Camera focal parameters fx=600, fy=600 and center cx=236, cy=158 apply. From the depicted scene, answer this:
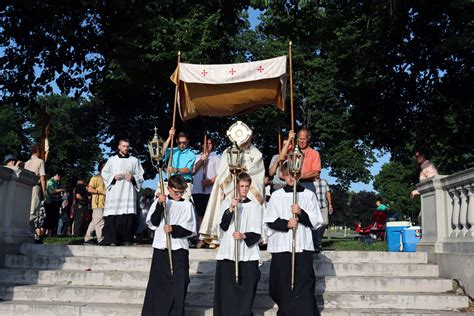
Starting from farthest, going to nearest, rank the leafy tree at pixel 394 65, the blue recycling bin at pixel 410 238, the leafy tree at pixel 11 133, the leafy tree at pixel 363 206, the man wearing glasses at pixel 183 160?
the leafy tree at pixel 363 206
the leafy tree at pixel 11 133
the leafy tree at pixel 394 65
the blue recycling bin at pixel 410 238
the man wearing glasses at pixel 183 160

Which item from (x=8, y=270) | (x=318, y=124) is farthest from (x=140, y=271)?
(x=318, y=124)

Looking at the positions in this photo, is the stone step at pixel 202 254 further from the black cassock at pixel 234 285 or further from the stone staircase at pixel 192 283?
the black cassock at pixel 234 285

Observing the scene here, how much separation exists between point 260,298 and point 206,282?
89 centimetres

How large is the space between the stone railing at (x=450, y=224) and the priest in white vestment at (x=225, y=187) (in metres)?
2.83

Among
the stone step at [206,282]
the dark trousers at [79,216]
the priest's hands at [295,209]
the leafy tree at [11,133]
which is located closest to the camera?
the priest's hands at [295,209]

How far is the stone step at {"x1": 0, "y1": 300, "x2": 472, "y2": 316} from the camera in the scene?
7.84 meters

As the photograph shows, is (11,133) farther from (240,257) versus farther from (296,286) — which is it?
(296,286)

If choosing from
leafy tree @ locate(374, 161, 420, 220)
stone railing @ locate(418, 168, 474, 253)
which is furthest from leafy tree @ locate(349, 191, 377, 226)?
stone railing @ locate(418, 168, 474, 253)

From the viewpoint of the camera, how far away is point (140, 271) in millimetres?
9258

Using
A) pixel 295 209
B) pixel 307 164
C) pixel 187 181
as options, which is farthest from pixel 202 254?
pixel 295 209

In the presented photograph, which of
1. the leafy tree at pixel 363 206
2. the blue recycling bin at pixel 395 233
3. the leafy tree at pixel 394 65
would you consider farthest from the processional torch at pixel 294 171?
the leafy tree at pixel 363 206

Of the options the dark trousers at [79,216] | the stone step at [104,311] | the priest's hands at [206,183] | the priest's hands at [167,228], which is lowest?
the stone step at [104,311]

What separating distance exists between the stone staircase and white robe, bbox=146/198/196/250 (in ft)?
3.19

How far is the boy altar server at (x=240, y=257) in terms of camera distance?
741 centimetres
